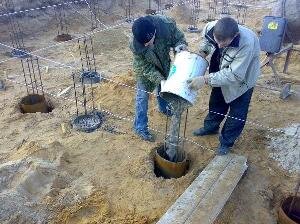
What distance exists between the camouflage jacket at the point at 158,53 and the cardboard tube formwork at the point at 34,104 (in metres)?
2.21

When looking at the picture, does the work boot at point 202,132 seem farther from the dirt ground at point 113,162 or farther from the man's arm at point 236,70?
the man's arm at point 236,70

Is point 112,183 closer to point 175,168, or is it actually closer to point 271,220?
point 175,168

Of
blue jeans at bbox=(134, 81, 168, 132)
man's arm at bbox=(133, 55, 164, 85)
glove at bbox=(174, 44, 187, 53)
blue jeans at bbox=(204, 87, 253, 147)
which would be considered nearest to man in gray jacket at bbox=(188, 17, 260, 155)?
blue jeans at bbox=(204, 87, 253, 147)

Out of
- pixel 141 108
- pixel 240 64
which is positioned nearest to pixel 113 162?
pixel 141 108

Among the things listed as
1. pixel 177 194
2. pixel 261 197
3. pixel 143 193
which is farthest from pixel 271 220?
pixel 143 193

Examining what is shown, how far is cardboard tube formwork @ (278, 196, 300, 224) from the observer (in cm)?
383

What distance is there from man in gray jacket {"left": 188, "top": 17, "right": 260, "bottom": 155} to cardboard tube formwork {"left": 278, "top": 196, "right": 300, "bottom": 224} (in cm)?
108

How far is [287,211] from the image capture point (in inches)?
156

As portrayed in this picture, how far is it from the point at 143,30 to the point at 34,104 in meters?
3.06

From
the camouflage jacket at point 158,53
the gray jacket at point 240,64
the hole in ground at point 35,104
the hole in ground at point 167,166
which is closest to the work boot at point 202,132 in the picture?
the hole in ground at point 167,166

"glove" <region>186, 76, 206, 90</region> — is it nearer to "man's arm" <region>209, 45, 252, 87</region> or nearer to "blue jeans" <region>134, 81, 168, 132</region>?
"man's arm" <region>209, 45, 252, 87</region>

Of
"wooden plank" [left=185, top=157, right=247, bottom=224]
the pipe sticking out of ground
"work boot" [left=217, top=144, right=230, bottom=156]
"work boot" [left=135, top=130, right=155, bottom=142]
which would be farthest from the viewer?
"work boot" [left=135, top=130, right=155, bottom=142]


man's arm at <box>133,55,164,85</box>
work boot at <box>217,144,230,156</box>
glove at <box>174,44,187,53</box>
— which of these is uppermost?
glove at <box>174,44,187,53</box>

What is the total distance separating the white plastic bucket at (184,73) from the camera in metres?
3.87
